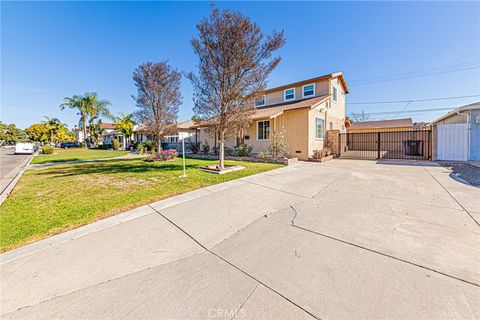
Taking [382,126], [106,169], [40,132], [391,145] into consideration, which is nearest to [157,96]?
[106,169]

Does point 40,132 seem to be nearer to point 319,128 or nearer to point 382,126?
point 319,128

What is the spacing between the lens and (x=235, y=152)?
635 inches

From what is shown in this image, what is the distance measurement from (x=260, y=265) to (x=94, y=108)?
46116 millimetres

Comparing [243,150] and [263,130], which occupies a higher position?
[263,130]

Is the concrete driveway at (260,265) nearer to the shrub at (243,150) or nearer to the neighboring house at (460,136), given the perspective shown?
the shrub at (243,150)

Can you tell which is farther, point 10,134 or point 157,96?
point 10,134

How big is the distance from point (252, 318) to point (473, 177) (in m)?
10.4

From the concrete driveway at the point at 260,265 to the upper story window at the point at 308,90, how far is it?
44.2ft

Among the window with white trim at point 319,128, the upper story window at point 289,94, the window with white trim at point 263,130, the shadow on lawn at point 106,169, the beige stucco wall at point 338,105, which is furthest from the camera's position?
the upper story window at point 289,94

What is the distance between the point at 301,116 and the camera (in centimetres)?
1367

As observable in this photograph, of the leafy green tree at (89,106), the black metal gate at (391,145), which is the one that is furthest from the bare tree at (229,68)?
the leafy green tree at (89,106)

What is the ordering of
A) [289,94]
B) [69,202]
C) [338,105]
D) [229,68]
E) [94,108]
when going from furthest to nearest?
[94,108]
[338,105]
[289,94]
[229,68]
[69,202]

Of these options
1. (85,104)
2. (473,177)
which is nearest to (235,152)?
(473,177)

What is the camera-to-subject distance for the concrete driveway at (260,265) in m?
1.95
